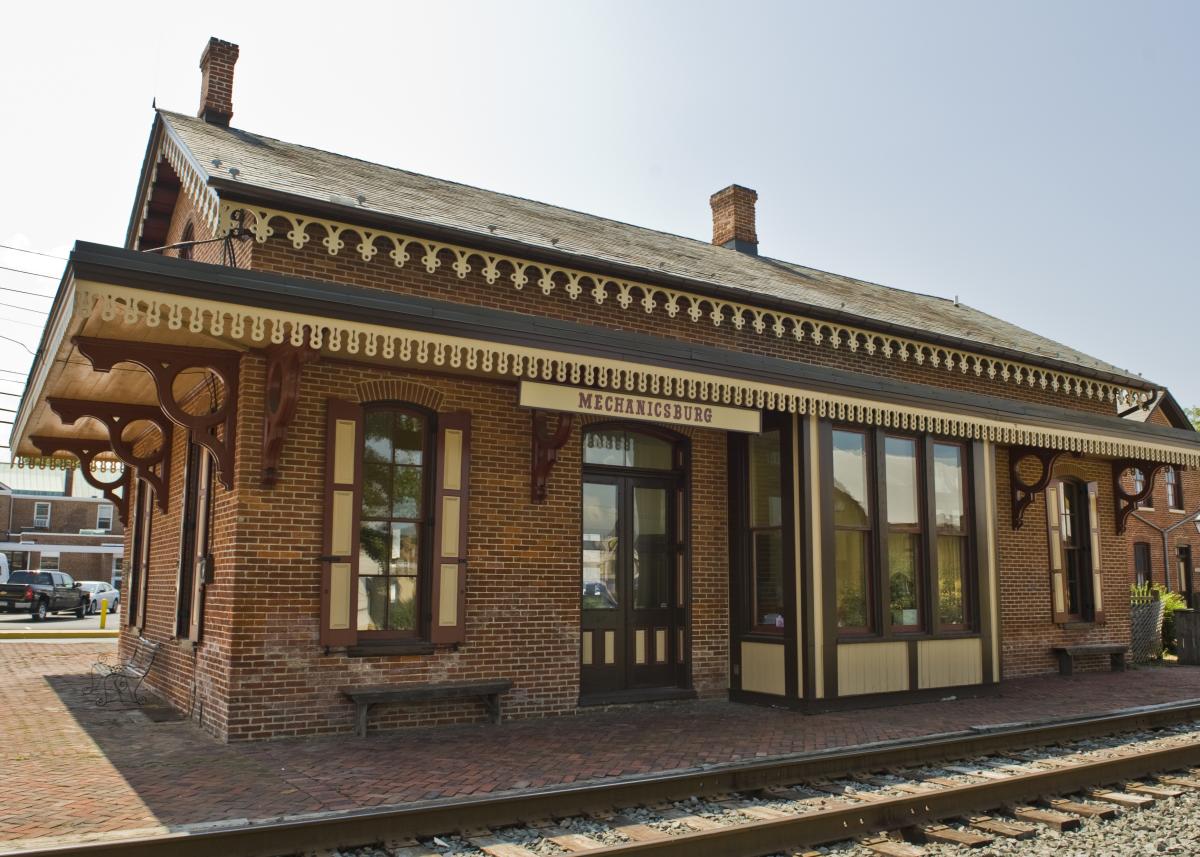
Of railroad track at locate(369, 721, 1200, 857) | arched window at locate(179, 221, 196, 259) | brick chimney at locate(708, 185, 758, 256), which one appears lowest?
railroad track at locate(369, 721, 1200, 857)

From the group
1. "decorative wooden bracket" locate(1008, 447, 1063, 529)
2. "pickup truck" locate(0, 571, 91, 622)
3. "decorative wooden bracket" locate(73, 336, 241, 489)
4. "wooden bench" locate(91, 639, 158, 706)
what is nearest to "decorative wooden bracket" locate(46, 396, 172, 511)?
"wooden bench" locate(91, 639, 158, 706)

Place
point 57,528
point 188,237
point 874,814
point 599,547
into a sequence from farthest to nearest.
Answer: point 57,528
point 188,237
point 599,547
point 874,814

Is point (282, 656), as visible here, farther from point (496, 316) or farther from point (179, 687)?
point (496, 316)

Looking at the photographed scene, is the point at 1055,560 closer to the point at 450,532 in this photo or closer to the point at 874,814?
the point at 450,532

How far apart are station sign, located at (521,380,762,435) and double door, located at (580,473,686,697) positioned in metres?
1.29

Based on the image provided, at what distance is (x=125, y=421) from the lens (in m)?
11.1

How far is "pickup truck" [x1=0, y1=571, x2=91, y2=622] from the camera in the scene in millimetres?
29984

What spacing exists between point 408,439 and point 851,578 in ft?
16.0

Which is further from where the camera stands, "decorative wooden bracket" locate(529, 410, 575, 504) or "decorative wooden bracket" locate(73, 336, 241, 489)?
"decorative wooden bracket" locate(529, 410, 575, 504)

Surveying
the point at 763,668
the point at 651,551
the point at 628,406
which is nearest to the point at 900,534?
the point at 763,668

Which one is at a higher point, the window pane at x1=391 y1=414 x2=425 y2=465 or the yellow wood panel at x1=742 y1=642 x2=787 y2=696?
the window pane at x1=391 y1=414 x2=425 y2=465

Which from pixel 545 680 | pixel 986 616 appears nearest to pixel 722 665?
pixel 545 680

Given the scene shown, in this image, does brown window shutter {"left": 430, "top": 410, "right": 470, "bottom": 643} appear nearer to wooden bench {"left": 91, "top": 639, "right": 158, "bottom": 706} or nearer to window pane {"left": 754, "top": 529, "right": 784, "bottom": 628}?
window pane {"left": 754, "top": 529, "right": 784, "bottom": 628}

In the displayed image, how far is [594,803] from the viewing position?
5.80 meters
